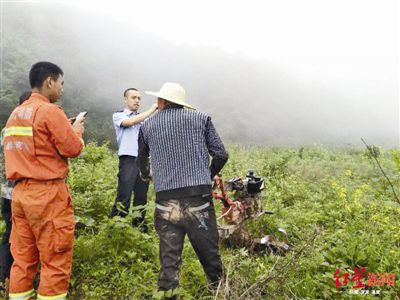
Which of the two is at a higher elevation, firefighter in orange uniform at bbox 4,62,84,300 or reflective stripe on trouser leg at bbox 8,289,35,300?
firefighter in orange uniform at bbox 4,62,84,300

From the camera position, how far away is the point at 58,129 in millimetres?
2867

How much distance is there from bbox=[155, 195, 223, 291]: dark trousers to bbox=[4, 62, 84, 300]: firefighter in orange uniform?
793mm

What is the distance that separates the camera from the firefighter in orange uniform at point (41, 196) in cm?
283

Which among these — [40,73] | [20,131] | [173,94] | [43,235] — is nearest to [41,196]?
[43,235]

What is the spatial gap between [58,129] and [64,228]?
81 centimetres

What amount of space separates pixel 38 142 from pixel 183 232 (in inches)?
56.7

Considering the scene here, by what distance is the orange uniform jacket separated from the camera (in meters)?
2.86

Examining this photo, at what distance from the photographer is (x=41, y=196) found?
2.83 metres

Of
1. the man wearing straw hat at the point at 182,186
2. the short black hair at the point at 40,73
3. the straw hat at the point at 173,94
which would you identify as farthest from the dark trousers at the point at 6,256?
the straw hat at the point at 173,94

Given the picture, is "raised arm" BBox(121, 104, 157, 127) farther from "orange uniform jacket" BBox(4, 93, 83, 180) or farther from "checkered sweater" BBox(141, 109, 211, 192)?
"orange uniform jacket" BBox(4, 93, 83, 180)

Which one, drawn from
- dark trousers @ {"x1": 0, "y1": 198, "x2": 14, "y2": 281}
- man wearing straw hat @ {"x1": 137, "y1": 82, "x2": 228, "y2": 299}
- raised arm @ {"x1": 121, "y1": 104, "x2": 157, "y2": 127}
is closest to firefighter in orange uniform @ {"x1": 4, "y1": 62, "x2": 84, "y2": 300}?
dark trousers @ {"x1": 0, "y1": 198, "x2": 14, "y2": 281}

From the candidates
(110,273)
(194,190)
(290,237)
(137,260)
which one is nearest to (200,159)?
(194,190)

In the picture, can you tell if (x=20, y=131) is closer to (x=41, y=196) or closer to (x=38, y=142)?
(x=38, y=142)

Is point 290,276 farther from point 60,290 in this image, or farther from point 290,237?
point 60,290
